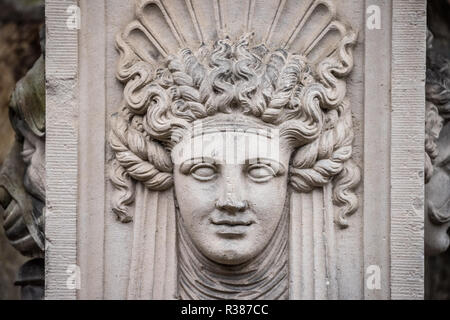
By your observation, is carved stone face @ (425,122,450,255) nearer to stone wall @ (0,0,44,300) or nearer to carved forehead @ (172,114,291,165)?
carved forehead @ (172,114,291,165)

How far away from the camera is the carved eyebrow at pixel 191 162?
6.57m

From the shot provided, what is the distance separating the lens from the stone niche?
6.65m

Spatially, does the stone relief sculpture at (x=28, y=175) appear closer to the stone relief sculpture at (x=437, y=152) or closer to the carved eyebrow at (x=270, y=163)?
the carved eyebrow at (x=270, y=163)

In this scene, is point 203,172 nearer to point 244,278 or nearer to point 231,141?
point 231,141

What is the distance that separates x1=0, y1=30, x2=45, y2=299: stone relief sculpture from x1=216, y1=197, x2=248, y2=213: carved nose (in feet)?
2.76

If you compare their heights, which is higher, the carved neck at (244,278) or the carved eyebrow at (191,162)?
the carved eyebrow at (191,162)

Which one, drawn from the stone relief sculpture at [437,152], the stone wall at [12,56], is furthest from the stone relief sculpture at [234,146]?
the stone wall at [12,56]

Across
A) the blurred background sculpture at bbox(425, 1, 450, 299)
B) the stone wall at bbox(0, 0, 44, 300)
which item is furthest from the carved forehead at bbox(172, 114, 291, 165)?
the stone wall at bbox(0, 0, 44, 300)

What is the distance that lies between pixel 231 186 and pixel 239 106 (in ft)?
0.97

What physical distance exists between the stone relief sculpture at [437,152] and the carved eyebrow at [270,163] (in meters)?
0.60

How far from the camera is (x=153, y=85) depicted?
6688 mm

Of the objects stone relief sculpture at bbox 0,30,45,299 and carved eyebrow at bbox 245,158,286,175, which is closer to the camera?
carved eyebrow at bbox 245,158,286,175

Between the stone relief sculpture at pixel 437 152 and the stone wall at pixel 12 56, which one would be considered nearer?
the stone relief sculpture at pixel 437 152
